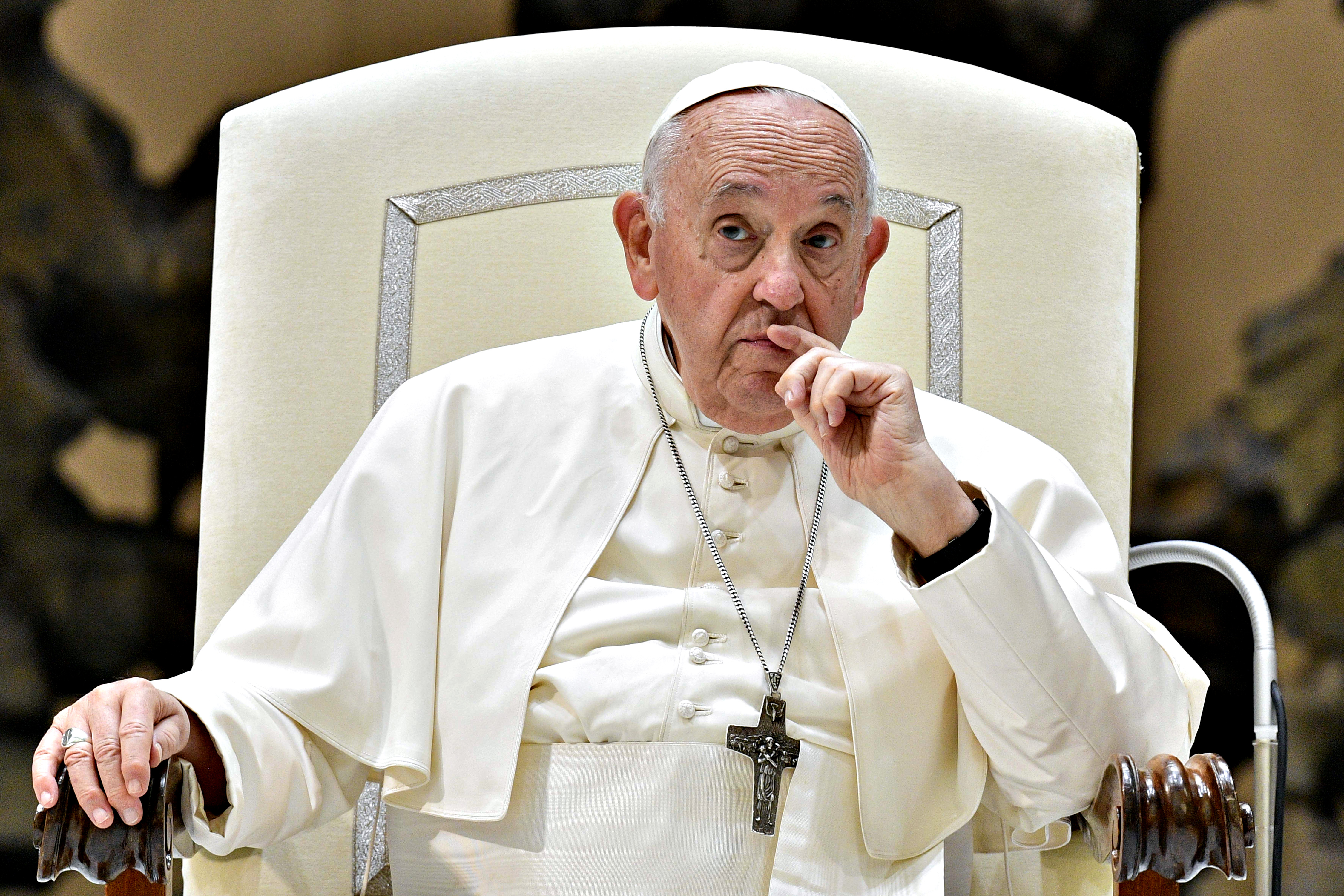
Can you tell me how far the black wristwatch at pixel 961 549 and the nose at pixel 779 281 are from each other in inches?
15.0

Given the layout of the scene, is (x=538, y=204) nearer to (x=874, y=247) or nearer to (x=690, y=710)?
(x=874, y=247)

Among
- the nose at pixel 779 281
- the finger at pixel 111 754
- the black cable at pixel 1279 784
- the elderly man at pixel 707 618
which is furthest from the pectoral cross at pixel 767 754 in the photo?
the black cable at pixel 1279 784

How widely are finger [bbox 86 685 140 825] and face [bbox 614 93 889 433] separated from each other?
0.92m

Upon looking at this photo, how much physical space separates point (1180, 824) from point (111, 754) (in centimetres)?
122

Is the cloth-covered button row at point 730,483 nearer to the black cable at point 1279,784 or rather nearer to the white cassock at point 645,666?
the white cassock at point 645,666

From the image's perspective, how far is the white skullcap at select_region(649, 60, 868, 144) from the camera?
2.25 metres

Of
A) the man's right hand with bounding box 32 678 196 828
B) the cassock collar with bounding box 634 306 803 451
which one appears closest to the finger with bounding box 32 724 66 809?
the man's right hand with bounding box 32 678 196 828

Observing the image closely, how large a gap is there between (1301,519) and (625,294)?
166 cm

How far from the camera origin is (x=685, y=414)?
2.30 m

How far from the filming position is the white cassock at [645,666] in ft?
6.45

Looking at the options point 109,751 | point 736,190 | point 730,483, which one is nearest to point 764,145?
point 736,190

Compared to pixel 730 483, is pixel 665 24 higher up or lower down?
higher up

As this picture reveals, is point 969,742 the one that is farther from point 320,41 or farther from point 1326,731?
point 320,41

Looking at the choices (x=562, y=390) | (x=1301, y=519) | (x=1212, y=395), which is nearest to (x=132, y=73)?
(x=562, y=390)
